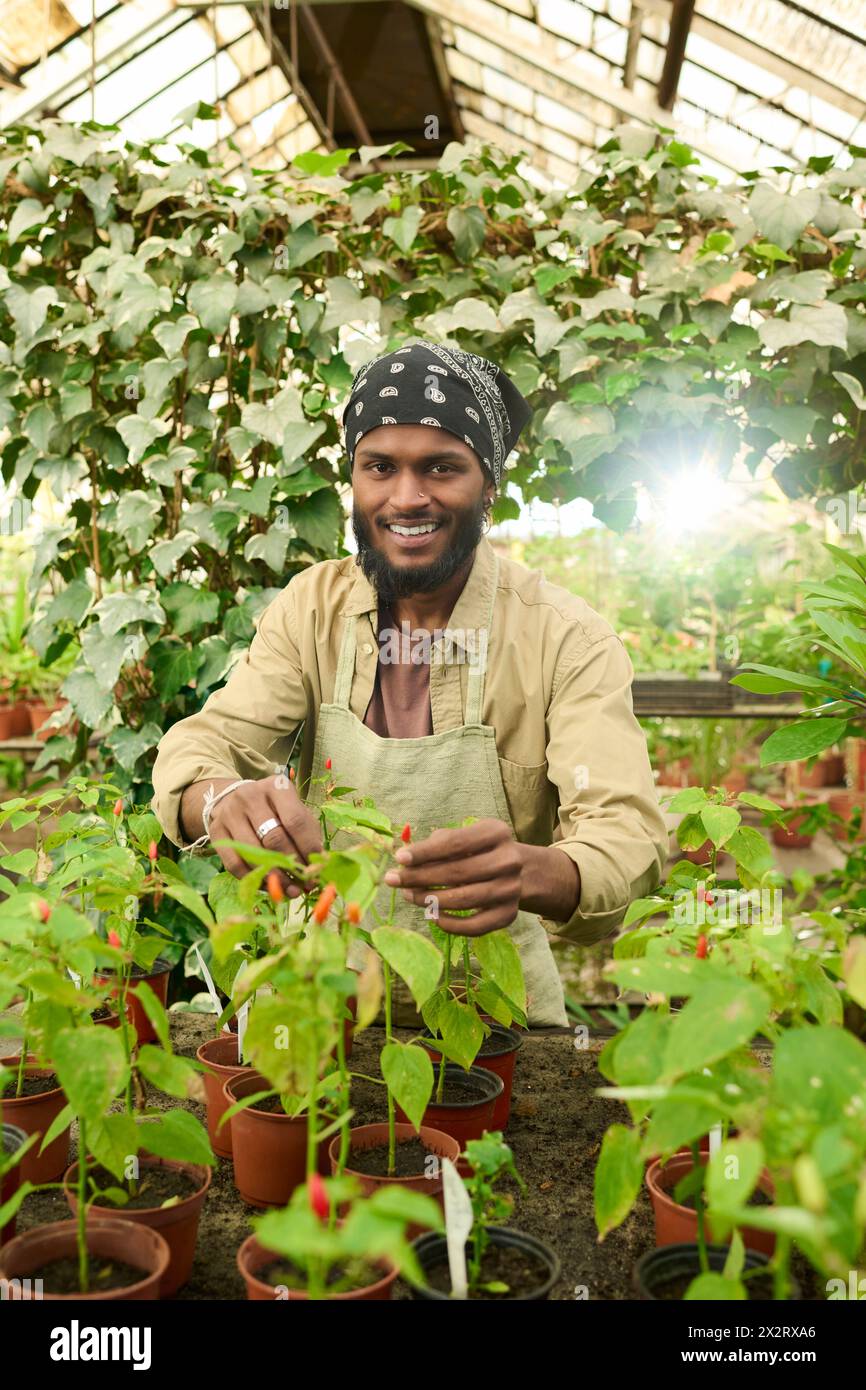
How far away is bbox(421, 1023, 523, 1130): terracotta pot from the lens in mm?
1196

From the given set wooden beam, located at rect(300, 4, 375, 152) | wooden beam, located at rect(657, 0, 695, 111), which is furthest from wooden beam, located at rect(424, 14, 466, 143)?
wooden beam, located at rect(657, 0, 695, 111)

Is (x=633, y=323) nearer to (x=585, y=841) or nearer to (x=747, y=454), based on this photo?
(x=747, y=454)

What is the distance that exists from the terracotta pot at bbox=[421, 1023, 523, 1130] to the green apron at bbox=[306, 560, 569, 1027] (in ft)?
1.34

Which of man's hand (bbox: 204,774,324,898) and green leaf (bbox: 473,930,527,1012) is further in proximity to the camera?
man's hand (bbox: 204,774,324,898)

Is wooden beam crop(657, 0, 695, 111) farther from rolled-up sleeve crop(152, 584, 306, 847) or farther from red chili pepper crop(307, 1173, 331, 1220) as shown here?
red chili pepper crop(307, 1173, 331, 1220)

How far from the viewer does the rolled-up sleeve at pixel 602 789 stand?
130 centimetres

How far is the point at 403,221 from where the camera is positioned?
2.22 m

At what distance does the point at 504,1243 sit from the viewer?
0.86 meters

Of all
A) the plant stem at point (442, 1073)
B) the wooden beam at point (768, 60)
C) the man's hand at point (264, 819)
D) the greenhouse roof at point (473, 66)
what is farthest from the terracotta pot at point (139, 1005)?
the wooden beam at point (768, 60)

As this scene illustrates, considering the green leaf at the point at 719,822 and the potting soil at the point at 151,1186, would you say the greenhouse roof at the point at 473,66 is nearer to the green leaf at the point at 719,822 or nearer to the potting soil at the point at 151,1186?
the green leaf at the point at 719,822

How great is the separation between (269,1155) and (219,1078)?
166 mm

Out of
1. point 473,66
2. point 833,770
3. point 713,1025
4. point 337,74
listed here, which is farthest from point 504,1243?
point 473,66

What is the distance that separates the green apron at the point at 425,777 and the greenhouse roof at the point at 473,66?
3.26 m

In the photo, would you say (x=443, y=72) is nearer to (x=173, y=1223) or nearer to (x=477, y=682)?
(x=477, y=682)
